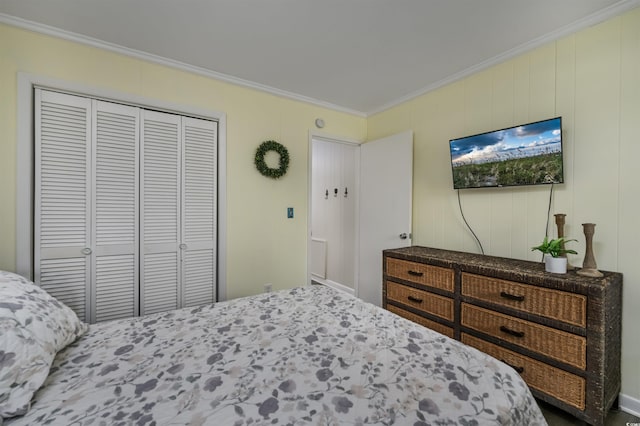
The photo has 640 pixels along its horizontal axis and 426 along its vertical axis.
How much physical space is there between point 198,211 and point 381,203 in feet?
6.59

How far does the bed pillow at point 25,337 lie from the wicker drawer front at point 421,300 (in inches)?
88.2

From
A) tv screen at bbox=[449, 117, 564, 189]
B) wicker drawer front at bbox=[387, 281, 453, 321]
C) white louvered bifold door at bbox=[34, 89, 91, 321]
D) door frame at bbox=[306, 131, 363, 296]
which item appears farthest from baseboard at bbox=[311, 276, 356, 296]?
white louvered bifold door at bbox=[34, 89, 91, 321]

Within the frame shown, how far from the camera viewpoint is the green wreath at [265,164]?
2885 millimetres

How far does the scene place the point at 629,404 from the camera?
173cm

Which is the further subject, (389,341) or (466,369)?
(389,341)

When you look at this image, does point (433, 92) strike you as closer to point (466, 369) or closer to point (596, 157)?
point (596, 157)

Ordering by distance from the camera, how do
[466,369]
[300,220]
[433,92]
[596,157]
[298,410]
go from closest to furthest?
[298,410], [466,369], [596,157], [433,92], [300,220]

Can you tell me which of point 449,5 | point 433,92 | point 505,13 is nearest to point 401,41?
point 449,5

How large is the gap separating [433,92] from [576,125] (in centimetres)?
128

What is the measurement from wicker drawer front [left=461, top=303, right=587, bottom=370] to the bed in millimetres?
845

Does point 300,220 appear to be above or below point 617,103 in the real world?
below

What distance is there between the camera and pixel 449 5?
5.68ft

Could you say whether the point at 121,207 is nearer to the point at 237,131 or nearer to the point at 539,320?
the point at 237,131

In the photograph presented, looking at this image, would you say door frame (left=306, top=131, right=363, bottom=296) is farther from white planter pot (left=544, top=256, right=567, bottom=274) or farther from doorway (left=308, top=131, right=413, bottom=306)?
white planter pot (left=544, top=256, right=567, bottom=274)
